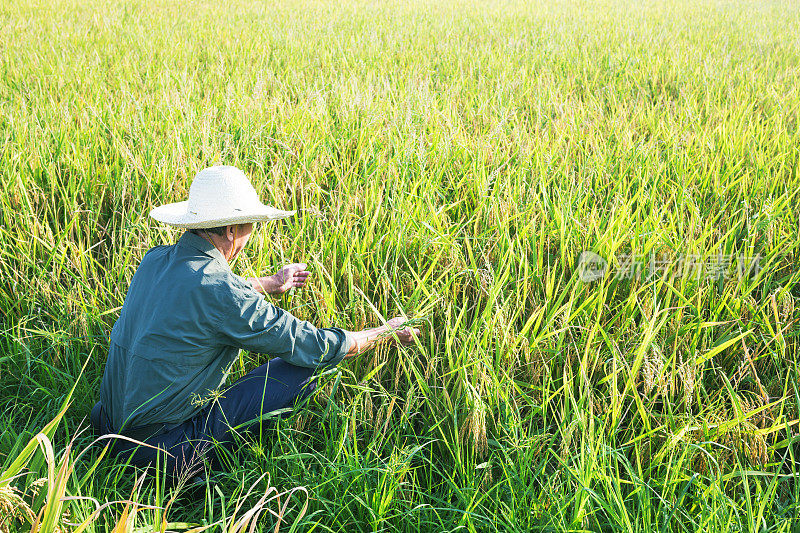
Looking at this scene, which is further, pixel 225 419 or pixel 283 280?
pixel 283 280

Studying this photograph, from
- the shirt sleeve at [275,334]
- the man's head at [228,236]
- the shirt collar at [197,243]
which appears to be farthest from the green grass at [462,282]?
the shirt collar at [197,243]

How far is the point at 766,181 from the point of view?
2.54m

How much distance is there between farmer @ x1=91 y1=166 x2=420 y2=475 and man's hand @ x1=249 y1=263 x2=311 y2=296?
0.68 ft

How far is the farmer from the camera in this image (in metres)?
1.52

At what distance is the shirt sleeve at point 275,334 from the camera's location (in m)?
1.52

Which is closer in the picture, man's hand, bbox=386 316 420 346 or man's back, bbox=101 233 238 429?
man's back, bbox=101 233 238 429

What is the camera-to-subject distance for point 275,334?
5.10 ft

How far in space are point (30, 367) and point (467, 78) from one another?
3707 millimetres

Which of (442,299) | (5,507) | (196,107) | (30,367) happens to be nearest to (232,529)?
(5,507)

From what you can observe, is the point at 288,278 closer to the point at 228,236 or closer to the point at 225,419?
the point at 228,236
